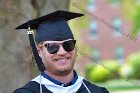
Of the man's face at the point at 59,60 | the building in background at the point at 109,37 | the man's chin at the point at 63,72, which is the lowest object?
the building in background at the point at 109,37

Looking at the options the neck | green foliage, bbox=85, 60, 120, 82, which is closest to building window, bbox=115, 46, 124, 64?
green foliage, bbox=85, 60, 120, 82

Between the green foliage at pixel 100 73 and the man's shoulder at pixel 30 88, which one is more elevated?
the man's shoulder at pixel 30 88

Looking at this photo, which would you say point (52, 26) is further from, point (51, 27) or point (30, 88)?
point (30, 88)

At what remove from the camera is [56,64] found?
14.5ft

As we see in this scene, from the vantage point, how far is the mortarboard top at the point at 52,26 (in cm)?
457

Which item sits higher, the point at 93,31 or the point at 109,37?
the point at 93,31

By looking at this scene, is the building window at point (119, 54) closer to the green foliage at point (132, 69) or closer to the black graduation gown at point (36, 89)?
the green foliage at point (132, 69)

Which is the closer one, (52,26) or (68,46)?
(68,46)

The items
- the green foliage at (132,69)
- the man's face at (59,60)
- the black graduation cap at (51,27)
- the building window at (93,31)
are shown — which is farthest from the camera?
the building window at (93,31)

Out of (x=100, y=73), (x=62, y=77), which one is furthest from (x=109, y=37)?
(x=62, y=77)

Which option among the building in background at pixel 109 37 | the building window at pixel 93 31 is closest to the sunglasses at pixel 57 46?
the building in background at pixel 109 37

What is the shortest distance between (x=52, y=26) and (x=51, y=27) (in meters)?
0.02

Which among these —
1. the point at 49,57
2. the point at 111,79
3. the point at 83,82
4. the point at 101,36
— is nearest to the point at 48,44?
the point at 49,57

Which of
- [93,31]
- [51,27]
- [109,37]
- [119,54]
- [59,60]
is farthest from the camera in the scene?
[93,31]
